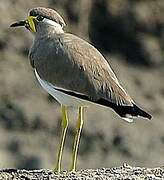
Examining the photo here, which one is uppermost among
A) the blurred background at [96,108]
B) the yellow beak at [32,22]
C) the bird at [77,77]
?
the yellow beak at [32,22]

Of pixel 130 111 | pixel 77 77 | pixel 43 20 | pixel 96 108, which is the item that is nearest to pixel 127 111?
pixel 130 111

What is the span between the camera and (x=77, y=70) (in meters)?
5.73

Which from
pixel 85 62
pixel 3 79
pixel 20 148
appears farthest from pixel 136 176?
pixel 3 79

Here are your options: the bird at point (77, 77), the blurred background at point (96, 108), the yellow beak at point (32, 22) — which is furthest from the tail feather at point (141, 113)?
the blurred background at point (96, 108)

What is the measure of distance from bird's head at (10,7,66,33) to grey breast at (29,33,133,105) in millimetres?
196

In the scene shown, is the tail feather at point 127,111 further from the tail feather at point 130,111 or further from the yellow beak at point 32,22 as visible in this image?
the yellow beak at point 32,22

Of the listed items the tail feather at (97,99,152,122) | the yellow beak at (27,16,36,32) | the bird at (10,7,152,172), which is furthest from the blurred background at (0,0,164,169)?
the tail feather at (97,99,152,122)

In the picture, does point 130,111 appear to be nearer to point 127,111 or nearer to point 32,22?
point 127,111

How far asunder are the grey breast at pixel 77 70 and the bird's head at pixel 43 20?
196mm

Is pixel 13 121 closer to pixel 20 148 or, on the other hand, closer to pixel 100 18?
pixel 20 148

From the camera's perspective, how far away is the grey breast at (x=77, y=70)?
569 centimetres

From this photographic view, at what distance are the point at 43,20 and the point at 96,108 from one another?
8.18 meters

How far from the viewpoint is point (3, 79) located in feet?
45.9

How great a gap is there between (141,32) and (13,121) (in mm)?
3008
